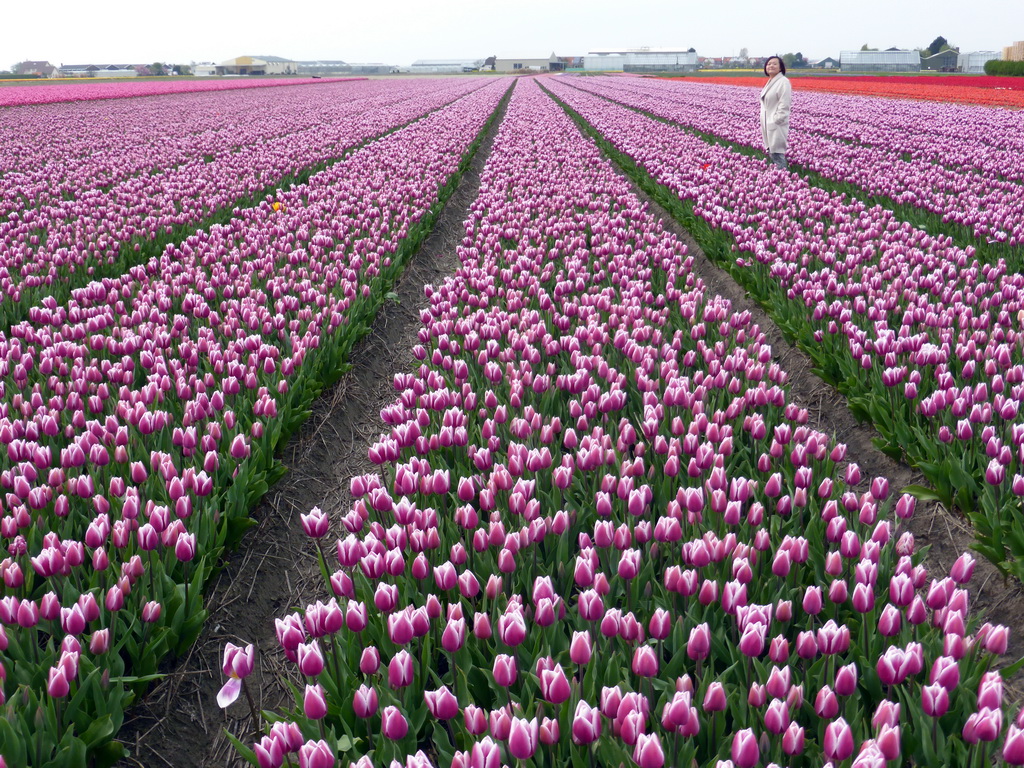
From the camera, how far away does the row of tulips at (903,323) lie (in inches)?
156

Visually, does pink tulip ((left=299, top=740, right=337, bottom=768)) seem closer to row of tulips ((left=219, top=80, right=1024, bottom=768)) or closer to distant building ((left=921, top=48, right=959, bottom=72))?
row of tulips ((left=219, top=80, right=1024, bottom=768))

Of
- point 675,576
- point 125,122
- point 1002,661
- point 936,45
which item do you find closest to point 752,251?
point 1002,661

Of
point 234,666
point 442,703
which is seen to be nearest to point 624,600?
point 442,703

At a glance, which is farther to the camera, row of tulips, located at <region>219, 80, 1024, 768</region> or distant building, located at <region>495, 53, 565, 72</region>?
distant building, located at <region>495, 53, 565, 72</region>

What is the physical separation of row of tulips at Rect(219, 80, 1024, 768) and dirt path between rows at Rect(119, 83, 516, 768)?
0.18m

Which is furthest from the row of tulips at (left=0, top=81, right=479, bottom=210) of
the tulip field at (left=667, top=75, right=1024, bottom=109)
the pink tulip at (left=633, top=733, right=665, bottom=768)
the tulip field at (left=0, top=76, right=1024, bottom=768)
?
the tulip field at (left=667, top=75, right=1024, bottom=109)

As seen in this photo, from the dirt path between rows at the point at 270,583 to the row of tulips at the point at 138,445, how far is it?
0.26m

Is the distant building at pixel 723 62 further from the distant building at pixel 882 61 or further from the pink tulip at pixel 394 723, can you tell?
the pink tulip at pixel 394 723

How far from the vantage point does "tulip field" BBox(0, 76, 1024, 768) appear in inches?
90.6

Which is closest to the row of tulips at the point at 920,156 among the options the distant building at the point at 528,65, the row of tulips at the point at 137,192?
the row of tulips at the point at 137,192

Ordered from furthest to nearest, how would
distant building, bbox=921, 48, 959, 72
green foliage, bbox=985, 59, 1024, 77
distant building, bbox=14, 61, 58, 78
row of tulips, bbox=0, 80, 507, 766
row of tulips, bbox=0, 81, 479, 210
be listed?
distant building, bbox=14, 61, 58, 78 → distant building, bbox=921, 48, 959, 72 → green foliage, bbox=985, 59, 1024, 77 → row of tulips, bbox=0, 81, 479, 210 → row of tulips, bbox=0, 80, 507, 766

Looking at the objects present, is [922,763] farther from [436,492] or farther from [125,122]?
[125,122]

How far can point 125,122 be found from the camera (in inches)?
985

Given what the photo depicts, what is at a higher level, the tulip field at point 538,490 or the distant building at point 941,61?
the distant building at point 941,61
